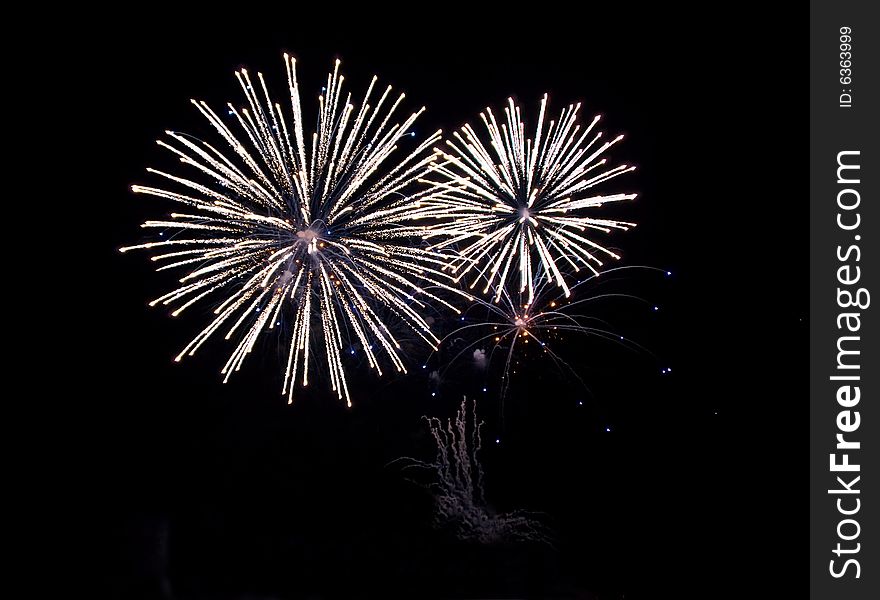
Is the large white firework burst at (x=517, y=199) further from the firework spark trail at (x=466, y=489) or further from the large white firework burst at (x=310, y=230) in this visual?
the firework spark trail at (x=466, y=489)

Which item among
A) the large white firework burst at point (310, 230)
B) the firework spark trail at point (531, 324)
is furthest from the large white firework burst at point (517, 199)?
the large white firework burst at point (310, 230)

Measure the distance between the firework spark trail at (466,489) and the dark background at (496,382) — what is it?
0.11 m

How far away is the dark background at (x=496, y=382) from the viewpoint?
393 centimetres

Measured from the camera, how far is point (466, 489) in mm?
4012

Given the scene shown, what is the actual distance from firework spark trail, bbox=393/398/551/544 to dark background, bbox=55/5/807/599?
0.11m

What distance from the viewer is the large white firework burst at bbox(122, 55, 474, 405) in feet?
11.6

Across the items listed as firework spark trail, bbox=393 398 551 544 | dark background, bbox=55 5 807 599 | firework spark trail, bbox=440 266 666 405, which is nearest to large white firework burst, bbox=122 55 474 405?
dark background, bbox=55 5 807 599

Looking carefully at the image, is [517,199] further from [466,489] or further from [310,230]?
[466,489]

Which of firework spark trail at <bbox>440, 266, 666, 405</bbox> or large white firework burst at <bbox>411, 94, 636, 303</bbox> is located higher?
large white firework burst at <bbox>411, 94, 636, 303</bbox>

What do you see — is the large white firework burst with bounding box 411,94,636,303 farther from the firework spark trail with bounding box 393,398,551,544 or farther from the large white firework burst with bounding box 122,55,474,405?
the firework spark trail with bounding box 393,398,551,544

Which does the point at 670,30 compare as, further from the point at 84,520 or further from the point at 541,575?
the point at 84,520

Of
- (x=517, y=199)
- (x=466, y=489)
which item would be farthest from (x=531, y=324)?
(x=466, y=489)

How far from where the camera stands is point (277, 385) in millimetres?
4062

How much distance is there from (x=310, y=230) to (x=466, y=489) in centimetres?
213
